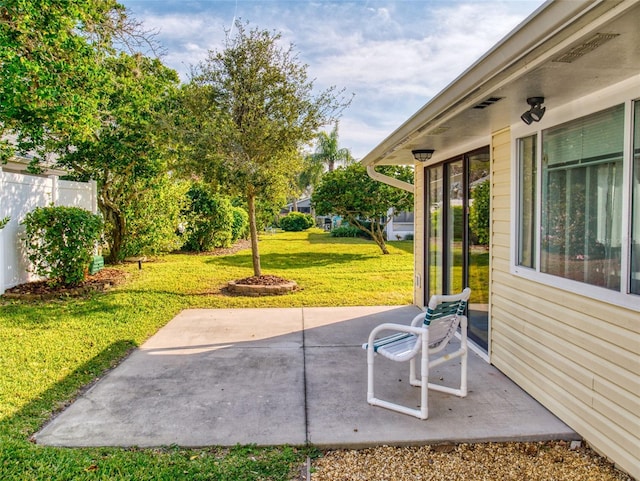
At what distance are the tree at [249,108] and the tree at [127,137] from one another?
3.44 ft

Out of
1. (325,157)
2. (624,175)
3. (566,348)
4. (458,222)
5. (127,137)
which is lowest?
(566,348)

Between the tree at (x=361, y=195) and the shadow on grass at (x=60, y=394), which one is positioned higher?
the tree at (x=361, y=195)

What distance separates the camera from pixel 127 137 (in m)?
9.19

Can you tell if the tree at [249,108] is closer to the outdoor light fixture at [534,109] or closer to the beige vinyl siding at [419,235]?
the beige vinyl siding at [419,235]

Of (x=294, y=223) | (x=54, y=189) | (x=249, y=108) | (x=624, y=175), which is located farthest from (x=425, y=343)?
(x=294, y=223)

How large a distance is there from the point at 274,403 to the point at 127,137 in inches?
294

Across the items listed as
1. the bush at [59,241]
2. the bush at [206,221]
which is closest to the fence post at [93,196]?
the bush at [59,241]

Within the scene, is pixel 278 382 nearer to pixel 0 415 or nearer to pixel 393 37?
pixel 0 415

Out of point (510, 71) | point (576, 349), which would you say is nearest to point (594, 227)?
point (576, 349)

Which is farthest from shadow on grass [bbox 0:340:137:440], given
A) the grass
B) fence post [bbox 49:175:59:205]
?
fence post [bbox 49:175:59:205]

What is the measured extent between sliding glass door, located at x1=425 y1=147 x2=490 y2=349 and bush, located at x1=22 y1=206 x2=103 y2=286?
5.84 metres

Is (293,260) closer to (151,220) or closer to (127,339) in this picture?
(151,220)

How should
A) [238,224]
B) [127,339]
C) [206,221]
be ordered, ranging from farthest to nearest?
[238,224] → [206,221] → [127,339]

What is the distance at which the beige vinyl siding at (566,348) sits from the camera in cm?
266
